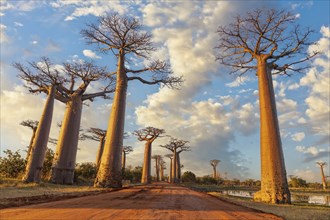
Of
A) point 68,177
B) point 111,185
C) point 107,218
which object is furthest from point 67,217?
point 68,177

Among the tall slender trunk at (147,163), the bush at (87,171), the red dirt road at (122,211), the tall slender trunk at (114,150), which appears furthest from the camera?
the tall slender trunk at (147,163)

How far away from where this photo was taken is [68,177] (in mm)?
15836

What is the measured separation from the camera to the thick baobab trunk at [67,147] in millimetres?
15516

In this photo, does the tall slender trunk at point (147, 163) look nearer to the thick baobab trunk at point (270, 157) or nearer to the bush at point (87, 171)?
the bush at point (87, 171)

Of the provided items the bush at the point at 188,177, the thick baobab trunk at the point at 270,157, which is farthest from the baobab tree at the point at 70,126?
the bush at the point at 188,177

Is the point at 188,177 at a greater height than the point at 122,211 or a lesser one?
greater

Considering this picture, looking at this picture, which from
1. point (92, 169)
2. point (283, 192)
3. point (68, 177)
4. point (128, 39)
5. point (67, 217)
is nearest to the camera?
point (67, 217)

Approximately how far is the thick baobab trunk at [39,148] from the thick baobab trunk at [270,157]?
35.9ft

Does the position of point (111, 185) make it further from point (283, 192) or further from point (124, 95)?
point (283, 192)

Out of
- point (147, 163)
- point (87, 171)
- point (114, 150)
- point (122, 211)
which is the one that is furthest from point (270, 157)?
point (147, 163)

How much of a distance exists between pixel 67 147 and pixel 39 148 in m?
2.50

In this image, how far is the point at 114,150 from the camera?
1126 centimetres

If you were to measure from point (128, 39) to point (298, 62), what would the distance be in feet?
A: 28.5

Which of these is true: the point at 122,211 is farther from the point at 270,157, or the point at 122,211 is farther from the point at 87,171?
the point at 87,171
